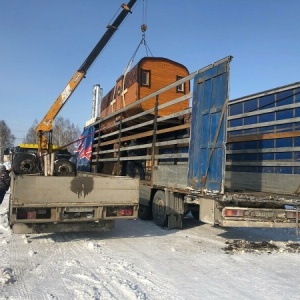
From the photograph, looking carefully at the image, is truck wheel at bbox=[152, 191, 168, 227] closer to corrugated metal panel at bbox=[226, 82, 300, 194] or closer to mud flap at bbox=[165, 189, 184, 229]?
mud flap at bbox=[165, 189, 184, 229]

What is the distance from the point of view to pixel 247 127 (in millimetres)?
8539

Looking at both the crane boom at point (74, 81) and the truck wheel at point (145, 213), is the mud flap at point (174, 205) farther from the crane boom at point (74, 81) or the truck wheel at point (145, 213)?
the crane boom at point (74, 81)

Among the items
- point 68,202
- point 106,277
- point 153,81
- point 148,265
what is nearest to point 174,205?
point 68,202

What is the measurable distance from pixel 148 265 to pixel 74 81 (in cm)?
822

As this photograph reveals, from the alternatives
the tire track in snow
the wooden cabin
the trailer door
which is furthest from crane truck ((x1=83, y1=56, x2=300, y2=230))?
the tire track in snow

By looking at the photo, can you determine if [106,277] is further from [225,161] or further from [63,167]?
[63,167]

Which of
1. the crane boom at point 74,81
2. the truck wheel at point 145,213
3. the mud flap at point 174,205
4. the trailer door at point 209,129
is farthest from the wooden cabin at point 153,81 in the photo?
the trailer door at point 209,129

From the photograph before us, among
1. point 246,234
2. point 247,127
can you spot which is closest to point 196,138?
point 247,127

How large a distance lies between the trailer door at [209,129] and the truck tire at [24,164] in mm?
3914

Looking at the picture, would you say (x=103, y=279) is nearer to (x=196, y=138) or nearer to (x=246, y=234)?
(x=196, y=138)

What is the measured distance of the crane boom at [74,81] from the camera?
34.5 feet

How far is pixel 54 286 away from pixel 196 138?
388cm

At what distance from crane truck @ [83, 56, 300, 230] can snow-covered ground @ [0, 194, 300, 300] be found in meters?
0.67

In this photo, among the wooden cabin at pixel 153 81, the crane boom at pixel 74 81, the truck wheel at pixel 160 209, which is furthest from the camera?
the wooden cabin at pixel 153 81
